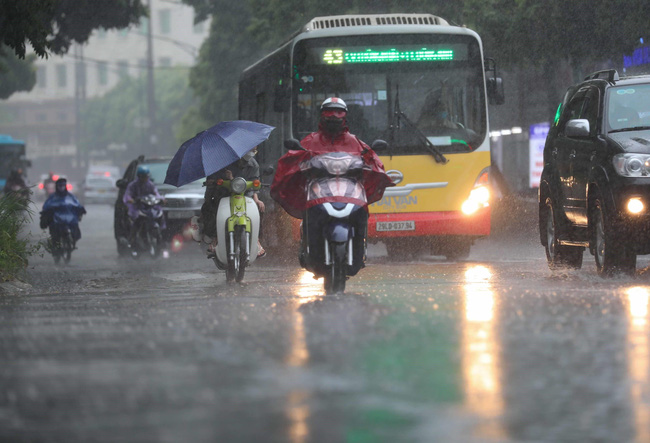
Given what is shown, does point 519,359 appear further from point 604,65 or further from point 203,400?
point 604,65

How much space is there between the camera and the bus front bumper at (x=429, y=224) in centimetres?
1820

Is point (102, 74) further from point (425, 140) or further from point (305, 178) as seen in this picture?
point (305, 178)

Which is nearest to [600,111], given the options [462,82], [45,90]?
[462,82]

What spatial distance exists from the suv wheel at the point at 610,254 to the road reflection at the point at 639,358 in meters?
A: 2.49

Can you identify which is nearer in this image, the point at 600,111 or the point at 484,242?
the point at 600,111

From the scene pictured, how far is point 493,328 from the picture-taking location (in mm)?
8383

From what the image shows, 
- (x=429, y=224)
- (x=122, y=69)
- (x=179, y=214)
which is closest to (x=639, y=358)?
(x=429, y=224)

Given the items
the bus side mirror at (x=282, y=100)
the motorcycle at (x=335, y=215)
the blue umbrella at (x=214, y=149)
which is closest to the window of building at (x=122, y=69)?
the bus side mirror at (x=282, y=100)

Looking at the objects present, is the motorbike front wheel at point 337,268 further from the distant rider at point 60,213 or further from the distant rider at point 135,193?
the distant rider at point 60,213

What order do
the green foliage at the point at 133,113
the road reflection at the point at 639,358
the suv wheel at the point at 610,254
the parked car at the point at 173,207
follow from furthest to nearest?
the green foliage at the point at 133,113 < the parked car at the point at 173,207 < the suv wheel at the point at 610,254 < the road reflection at the point at 639,358

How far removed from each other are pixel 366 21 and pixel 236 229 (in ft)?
18.8

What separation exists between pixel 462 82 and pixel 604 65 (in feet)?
45.0

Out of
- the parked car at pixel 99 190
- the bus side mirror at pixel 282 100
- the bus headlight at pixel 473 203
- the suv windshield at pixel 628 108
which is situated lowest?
the parked car at pixel 99 190

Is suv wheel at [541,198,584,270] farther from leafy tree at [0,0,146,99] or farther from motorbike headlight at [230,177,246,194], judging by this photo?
leafy tree at [0,0,146,99]
